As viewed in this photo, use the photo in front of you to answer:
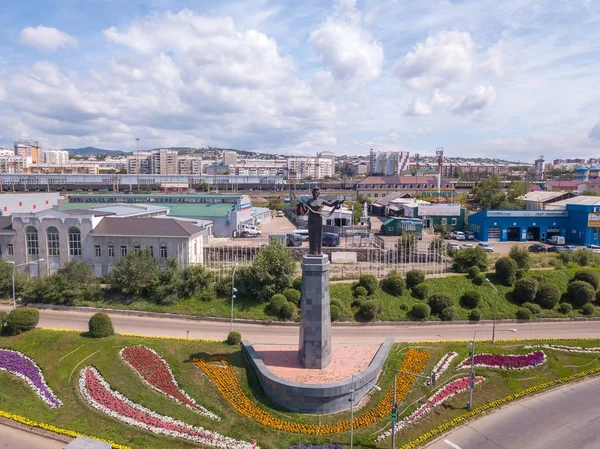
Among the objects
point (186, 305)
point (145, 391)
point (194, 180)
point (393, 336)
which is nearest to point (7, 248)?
point (186, 305)

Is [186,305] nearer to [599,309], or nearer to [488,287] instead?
[488,287]

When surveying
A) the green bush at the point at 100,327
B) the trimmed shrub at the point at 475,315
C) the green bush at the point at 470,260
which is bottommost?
the trimmed shrub at the point at 475,315

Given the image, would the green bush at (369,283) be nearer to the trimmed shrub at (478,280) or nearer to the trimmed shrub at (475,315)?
the trimmed shrub at (475,315)

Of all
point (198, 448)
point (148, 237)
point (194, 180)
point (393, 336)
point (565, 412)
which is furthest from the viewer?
point (194, 180)

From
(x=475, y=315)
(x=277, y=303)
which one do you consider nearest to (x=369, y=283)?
(x=277, y=303)

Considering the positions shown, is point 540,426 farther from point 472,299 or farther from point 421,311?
point 472,299

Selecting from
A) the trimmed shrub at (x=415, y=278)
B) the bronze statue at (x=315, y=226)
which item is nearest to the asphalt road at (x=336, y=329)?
the trimmed shrub at (x=415, y=278)

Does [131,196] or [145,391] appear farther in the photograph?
[131,196]
